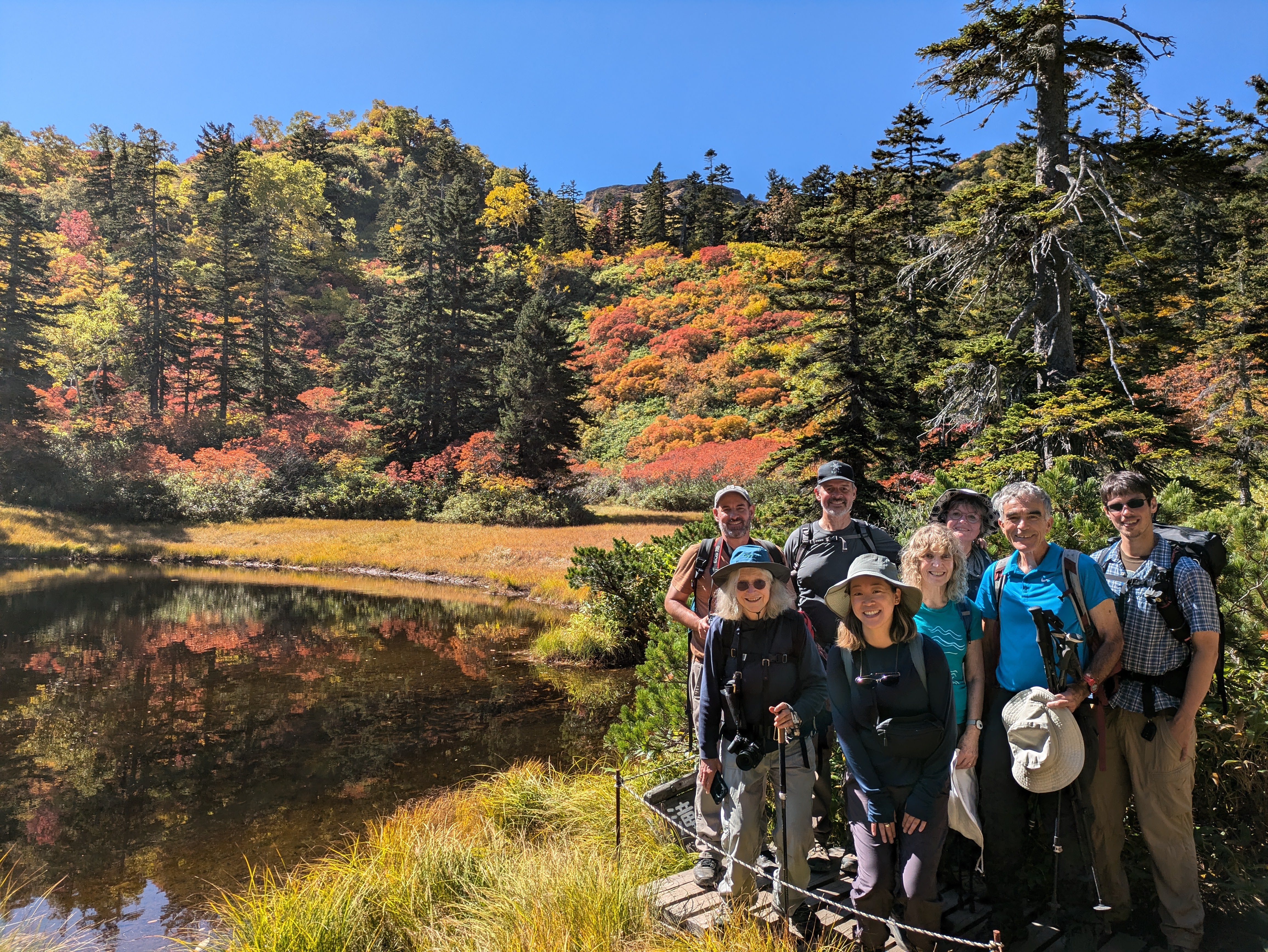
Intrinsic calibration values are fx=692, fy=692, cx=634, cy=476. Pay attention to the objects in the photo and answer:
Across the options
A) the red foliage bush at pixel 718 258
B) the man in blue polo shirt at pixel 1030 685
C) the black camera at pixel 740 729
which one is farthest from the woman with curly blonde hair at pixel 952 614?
the red foliage bush at pixel 718 258

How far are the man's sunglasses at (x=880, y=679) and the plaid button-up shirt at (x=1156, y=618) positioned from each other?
1.13 metres

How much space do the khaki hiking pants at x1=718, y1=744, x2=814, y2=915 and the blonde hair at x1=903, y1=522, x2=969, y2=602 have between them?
98 centimetres

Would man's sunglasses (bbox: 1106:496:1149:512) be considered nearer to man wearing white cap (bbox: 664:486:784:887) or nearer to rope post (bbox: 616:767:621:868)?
man wearing white cap (bbox: 664:486:784:887)

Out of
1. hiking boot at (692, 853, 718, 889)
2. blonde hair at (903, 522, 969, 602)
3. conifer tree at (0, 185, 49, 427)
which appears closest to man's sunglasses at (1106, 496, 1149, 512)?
blonde hair at (903, 522, 969, 602)

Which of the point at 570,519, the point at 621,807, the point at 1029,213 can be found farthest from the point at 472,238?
the point at 621,807

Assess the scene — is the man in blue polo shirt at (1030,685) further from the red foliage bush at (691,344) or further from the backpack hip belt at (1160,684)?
the red foliage bush at (691,344)

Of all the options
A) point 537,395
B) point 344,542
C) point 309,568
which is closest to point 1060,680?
point 309,568

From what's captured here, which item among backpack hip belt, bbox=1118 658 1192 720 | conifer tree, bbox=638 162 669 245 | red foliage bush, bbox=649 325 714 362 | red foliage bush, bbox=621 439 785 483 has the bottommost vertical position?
backpack hip belt, bbox=1118 658 1192 720

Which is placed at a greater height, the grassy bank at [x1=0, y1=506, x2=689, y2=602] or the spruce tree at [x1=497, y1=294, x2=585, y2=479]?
the spruce tree at [x1=497, y1=294, x2=585, y2=479]

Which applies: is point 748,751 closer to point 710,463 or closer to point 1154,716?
point 1154,716

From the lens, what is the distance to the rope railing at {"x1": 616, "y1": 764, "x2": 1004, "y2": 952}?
2.35 m

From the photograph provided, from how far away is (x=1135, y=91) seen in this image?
8539 mm

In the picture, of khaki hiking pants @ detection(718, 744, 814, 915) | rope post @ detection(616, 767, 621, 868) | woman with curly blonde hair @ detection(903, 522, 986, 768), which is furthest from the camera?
rope post @ detection(616, 767, 621, 868)

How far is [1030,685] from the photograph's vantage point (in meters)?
3.07
